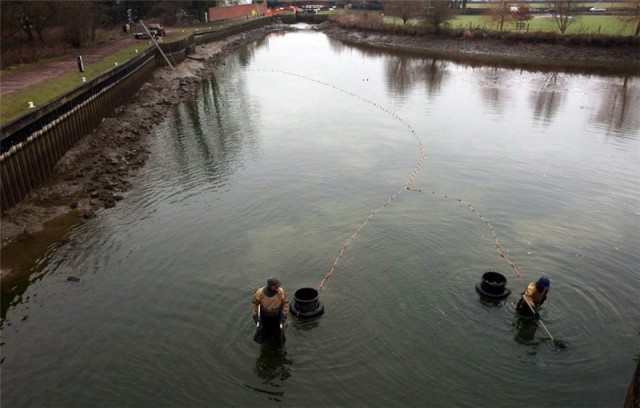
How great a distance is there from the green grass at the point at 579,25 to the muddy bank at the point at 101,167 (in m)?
5.28

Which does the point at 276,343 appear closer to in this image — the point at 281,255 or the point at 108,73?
the point at 281,255

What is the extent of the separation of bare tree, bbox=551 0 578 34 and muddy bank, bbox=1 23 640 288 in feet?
23.2

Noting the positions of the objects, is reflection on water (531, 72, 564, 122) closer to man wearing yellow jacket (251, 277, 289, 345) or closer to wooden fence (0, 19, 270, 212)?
man wearing yellow jacket (251, 277, 289, 345)

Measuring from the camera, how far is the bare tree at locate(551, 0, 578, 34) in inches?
2378

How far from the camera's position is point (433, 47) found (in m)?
66.6

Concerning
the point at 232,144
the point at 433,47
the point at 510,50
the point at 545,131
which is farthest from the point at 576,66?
the point at 232,144

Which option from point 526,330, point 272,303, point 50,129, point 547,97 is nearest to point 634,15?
point 547,97

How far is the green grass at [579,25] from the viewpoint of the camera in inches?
2295

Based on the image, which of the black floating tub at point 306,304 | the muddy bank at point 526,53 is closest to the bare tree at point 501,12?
the muddy bank at point 526,53

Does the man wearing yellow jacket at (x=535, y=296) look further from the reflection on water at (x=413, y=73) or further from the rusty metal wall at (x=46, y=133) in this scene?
the reflection on water at (x=413, y=73)

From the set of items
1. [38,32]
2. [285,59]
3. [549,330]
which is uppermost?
[38,32]

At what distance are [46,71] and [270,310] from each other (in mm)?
29549

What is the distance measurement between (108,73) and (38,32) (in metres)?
14.5

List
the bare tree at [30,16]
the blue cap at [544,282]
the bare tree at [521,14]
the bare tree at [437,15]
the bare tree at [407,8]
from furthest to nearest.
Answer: the bare tree at [407,8]
the bare tree at [437,15]
the bare tree at [521,14]
the bare tree at [30,16]
the blue cap at [544,282]
